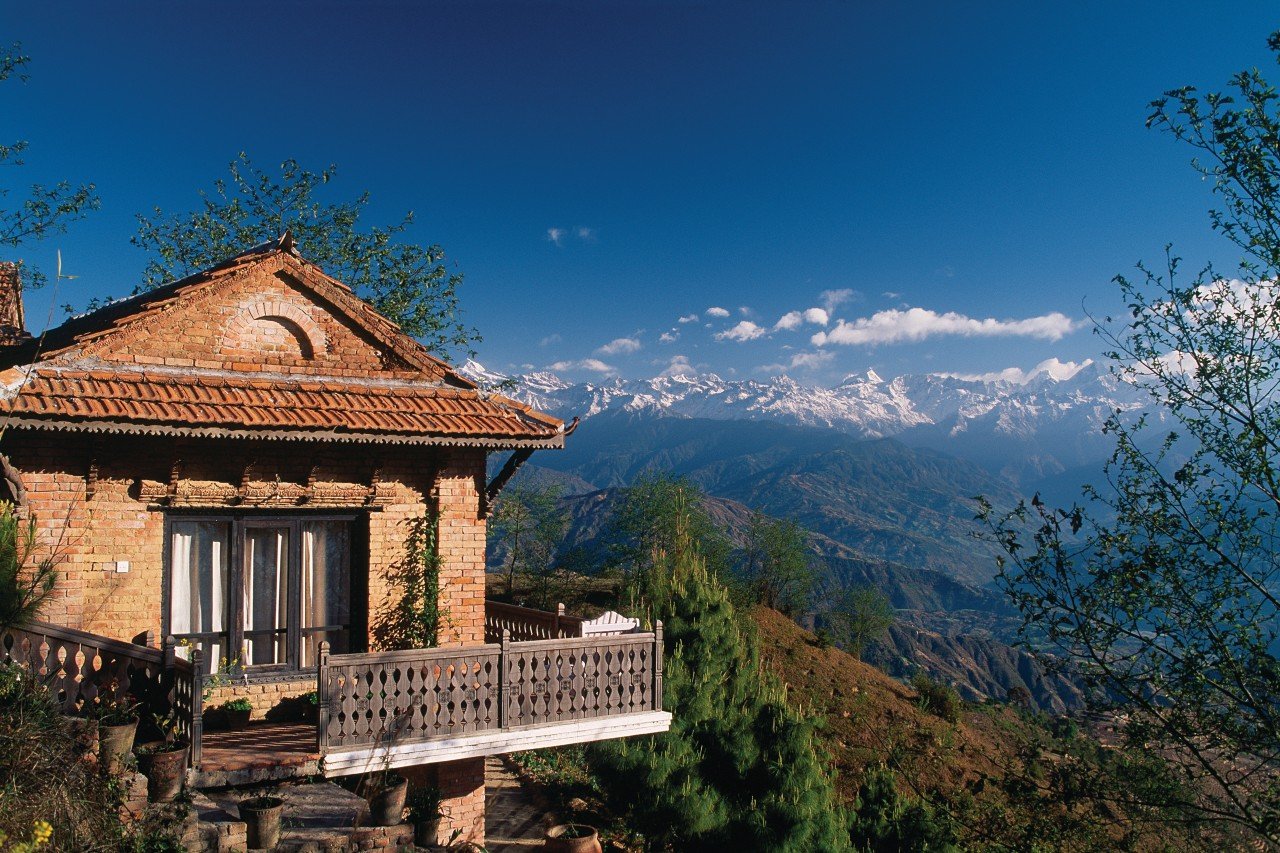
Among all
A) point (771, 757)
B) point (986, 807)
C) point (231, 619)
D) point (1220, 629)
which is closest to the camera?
point (1220, 629)

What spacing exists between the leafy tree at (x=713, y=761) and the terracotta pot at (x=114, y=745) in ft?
27.4

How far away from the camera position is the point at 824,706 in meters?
25.9

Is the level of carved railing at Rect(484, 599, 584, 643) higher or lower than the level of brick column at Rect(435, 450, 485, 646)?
lower

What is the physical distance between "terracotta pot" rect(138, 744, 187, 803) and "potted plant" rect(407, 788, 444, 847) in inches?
119

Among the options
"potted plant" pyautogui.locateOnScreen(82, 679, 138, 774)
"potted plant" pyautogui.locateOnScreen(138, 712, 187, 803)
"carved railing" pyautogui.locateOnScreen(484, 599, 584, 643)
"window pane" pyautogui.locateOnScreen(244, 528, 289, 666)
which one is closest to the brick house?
"window pane" pyautogui.locateOnScreen(244, 528, 289, 666)

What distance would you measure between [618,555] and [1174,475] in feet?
101

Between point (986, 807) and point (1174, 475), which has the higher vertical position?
point (1174, 475)

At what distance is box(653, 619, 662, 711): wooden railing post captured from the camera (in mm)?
11828

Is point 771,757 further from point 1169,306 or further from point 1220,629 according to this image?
point 1169,306

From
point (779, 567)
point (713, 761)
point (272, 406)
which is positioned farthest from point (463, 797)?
point (779, 567)

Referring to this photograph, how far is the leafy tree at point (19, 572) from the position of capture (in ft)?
26.5

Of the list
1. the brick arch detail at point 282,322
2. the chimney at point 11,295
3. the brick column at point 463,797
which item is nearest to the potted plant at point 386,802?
the brick column at point 463,797

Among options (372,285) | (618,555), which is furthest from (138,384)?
(618,555)

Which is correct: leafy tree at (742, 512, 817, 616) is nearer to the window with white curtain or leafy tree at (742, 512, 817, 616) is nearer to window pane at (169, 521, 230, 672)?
the window with white curtain
